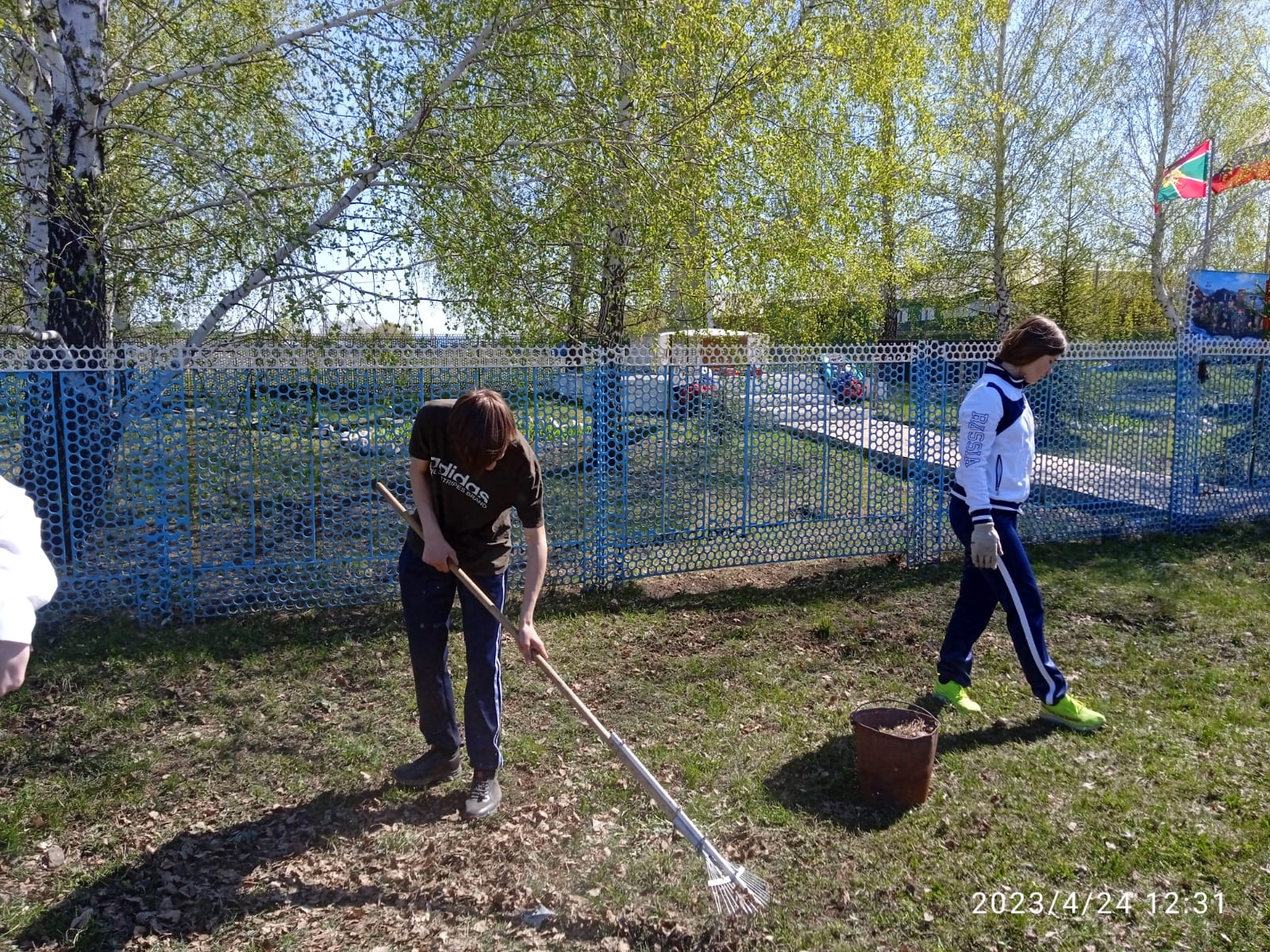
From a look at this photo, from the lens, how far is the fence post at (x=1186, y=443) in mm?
8461

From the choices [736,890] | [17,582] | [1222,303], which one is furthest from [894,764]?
[1222,303]

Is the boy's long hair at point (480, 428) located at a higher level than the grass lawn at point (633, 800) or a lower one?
higher

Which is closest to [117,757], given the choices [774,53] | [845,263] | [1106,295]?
[774,53]

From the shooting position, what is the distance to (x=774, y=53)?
29.1 ft

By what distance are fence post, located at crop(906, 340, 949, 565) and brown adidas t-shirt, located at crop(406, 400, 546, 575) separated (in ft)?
15.6

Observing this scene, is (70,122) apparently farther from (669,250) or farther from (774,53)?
(774,53)

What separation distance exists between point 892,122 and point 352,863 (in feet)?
41.8

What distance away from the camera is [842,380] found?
716cm

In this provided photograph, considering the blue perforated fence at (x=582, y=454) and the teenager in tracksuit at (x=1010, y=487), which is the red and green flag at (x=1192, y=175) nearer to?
the blue perforated fence at (x=582, y=454)

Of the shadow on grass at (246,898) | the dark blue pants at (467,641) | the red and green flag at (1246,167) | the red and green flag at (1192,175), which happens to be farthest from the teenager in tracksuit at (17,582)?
the red and green flag at (1246,167)

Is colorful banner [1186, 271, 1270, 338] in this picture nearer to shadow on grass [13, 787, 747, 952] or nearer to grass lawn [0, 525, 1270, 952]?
grass lawn [0, 525, 1270, 952]

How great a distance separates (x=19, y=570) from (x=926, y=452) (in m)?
6.85

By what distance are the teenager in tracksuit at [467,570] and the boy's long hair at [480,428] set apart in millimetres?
16

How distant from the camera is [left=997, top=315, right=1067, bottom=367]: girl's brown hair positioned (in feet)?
13.2
